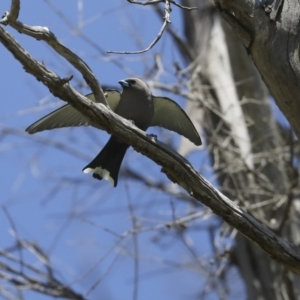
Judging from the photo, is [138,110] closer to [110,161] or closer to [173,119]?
[173,119]

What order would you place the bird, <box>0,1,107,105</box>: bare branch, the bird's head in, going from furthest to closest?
1. the bird's head
2. the bird
3. <box>0,1,107,105</box>: bare branch

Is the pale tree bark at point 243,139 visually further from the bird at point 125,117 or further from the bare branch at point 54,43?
the bare branch at point 54,43

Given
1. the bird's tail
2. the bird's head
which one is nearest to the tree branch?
the bird's tail

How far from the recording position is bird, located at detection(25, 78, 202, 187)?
384cm

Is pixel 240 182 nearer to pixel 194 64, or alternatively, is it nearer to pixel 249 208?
pixel 249 208

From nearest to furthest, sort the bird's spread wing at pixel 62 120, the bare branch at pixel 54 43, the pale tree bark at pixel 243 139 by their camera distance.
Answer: the bare branch at pixel 54 43, the bird's spread wing at pixel 62 120, the pale tree bark at pixel 243 139

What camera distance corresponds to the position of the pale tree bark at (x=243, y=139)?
5441mm

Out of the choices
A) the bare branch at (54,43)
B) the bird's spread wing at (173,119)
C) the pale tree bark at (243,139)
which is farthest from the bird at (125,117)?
the pale tree bark at (243,139)

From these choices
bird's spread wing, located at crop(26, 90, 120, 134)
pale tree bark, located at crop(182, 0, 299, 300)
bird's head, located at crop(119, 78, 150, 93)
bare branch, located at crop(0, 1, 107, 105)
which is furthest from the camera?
pale tree bark, located at crop(182, 0, 299, 300)

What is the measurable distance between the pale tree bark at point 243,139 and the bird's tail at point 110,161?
4.18ft

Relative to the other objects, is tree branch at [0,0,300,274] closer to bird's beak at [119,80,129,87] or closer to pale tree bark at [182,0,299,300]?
bird's beak at [119,80,129,87]

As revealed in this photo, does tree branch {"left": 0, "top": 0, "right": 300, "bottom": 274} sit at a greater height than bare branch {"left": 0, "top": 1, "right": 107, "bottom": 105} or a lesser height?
lesser

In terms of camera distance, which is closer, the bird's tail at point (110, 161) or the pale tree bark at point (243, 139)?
the bird's tail at point (110, 161)

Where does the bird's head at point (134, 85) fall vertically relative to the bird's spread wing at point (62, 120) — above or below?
above
